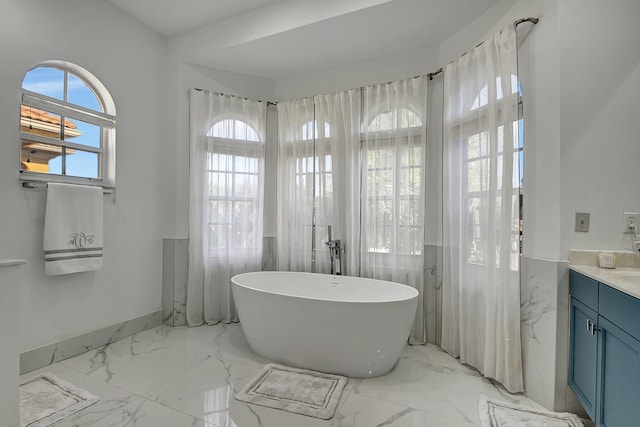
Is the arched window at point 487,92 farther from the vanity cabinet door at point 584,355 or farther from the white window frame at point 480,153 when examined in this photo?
the vanity cabinet door at point 584,355

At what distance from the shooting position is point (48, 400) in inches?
74.1

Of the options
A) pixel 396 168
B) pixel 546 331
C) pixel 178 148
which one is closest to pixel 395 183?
pixel 396 168

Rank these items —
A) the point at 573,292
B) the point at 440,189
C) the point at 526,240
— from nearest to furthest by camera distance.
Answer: the point at 573,292
the point at 526,240
the point at 440,189

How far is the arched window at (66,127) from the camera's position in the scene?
2244mm

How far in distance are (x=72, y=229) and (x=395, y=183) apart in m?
2.62

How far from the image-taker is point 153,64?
309 cm

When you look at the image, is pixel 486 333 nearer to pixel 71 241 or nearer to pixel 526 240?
pixel 526 240

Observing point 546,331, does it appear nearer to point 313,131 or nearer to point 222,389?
point 222,389

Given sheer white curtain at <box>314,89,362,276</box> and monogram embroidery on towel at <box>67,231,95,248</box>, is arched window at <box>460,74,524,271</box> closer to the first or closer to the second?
sheer white curtain at <box>314,89,362,276</box>

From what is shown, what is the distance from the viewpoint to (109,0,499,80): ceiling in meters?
2.39

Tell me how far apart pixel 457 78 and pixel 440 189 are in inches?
35.7

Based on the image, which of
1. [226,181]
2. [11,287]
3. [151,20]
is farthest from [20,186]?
[151,20]

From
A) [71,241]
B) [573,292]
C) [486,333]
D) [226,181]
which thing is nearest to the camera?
[573,292]

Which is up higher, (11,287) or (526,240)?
(526,240)
